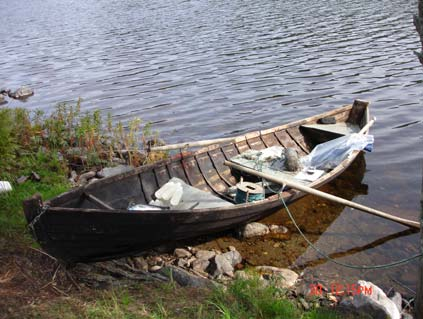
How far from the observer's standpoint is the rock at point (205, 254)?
7.11 meters

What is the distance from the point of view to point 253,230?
7.91 metres

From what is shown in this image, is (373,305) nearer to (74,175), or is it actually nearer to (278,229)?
(278,229)

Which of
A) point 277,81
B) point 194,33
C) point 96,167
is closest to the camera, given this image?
point 96,167

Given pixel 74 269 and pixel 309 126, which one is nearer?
pixel 74 269

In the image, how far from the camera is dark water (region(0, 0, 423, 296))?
355 inches

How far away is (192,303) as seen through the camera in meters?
4.80

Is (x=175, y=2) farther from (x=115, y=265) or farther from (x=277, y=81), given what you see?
(x=115, y=265)

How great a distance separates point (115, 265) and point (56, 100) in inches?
492

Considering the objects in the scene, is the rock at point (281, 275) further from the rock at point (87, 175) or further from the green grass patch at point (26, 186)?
the rock at point (87, 175)

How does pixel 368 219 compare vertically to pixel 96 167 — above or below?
below

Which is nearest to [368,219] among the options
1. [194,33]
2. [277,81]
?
[277,81]

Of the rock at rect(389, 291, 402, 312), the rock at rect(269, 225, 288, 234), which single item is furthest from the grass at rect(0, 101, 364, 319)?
the rock at rect(269, 225, 288, 234)

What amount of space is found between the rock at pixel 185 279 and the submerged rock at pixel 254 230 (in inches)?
85.4

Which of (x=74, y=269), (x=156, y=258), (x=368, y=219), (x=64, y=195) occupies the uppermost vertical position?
(x=64, y=195)
